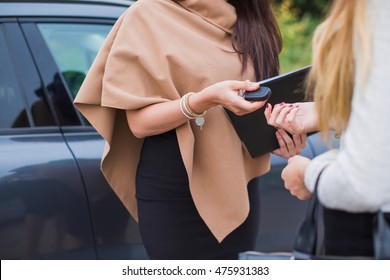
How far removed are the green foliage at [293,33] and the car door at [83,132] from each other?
607 cm

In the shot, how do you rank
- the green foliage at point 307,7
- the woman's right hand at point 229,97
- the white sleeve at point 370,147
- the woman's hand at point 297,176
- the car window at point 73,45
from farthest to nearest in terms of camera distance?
1. the green foliage at point 307,7
2. the car window at point 73,45
3. the woman's right hand at point 229,97
4. the woman's hand at point 297,176
5. the white sleeve at point 370,147

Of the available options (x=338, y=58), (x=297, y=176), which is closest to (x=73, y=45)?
(x=297, y=176)

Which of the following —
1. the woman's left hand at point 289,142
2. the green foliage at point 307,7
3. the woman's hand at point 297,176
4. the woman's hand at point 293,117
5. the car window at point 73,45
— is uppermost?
the green foliage at point 307,7

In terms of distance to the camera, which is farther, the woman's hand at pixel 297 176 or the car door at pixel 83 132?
the car door at pixel 83 132

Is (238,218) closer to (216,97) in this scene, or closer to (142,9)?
(216,97)

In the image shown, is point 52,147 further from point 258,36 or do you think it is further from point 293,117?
point 293,117

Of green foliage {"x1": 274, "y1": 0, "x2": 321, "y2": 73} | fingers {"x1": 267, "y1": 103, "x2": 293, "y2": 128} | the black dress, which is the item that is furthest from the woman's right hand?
green foliage {"x1": 274, "y1": 0, "x2": 321, "y2": 73}

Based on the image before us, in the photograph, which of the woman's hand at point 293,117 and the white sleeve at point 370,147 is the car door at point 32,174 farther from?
the white sleeve at point 370,147

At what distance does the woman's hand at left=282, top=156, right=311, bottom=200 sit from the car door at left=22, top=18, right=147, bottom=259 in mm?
1286

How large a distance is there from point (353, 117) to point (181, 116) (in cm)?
85

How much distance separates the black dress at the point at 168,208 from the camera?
228 cm

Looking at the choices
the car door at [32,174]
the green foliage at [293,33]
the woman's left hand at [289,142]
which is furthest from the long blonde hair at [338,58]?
the green foliage at [293,33]

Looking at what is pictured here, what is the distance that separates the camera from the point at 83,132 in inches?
114

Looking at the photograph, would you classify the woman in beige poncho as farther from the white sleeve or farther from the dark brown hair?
the white sleeve
